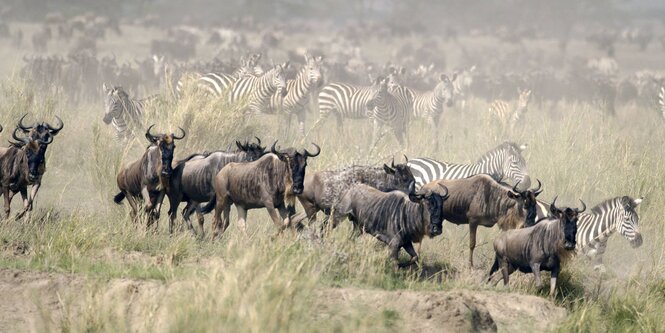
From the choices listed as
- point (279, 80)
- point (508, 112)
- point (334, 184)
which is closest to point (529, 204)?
point (334, 184)

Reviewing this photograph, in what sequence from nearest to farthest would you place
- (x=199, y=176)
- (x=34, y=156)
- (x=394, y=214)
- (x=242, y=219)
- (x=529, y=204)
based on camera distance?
1. (x=394, y=214)
2. (x=529, y=204)
3. (x=242, y=219)
4. (x=34, y=156)
5. (x=199, y=176)

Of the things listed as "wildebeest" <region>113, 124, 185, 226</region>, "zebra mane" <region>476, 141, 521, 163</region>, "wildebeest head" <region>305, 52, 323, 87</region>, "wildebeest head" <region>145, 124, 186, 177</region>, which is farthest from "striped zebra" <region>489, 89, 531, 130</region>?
"wildebeest head" <region>145, 124, 186, 177</region>

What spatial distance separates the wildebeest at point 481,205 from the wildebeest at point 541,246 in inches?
27.9

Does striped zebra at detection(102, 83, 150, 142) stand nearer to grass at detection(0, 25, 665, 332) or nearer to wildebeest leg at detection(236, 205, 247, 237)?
grass at detection(0, 25, 665, 332)

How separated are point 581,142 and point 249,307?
1118cm

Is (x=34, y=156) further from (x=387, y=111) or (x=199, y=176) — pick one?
(x=387, y=111)

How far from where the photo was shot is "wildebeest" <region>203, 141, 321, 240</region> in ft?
35.4

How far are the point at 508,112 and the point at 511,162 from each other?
6884 mm

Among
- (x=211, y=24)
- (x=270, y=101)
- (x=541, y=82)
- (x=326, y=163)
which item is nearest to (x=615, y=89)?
(x=541, y=82)

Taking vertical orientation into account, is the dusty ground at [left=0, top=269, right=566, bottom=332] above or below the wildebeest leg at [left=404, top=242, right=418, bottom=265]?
below

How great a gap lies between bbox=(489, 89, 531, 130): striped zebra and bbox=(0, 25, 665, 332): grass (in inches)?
61.3

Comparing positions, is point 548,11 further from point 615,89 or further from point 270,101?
point 270,101

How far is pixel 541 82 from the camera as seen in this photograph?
30547 millimetres

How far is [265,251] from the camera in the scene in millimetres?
8594
